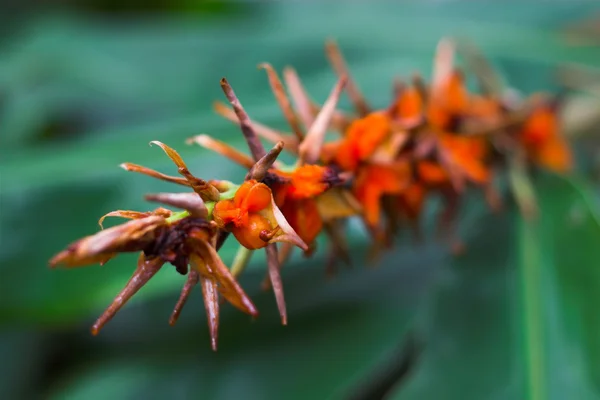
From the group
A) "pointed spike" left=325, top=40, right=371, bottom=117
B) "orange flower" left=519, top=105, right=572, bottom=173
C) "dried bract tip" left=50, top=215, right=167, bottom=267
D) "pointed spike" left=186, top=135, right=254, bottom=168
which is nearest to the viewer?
"dried bract tip" left=50, top=215, right=167, bottom=267

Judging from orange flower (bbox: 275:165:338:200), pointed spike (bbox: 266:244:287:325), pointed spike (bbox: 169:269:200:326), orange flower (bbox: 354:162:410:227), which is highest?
orange flower (bbox: 275:165:338:200)

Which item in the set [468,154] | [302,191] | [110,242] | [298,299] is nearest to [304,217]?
[302,191]

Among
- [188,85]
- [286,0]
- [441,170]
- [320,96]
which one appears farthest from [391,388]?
[286,0]

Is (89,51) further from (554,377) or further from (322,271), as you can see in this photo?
(554,377)

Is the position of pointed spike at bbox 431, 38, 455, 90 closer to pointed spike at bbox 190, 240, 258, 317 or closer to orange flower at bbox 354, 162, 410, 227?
orange flower at bbox 354, 162, 410, 227

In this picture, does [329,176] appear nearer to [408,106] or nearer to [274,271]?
[274,271]

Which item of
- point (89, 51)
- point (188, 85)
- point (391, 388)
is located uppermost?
point (89, 51)

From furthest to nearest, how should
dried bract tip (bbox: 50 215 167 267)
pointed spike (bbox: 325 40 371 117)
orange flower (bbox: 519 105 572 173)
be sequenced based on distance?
orange flower (bbox: 519 105 572 173) < pointed spike (bbox: 325 40 371 117) < dried bract tip (bbox: 50 215 167 267)

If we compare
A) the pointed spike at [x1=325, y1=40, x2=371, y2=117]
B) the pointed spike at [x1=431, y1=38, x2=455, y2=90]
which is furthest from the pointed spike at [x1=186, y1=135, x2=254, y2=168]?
A: the pointed spike at [x1=431, y1=38, x2=455, y2=90]
